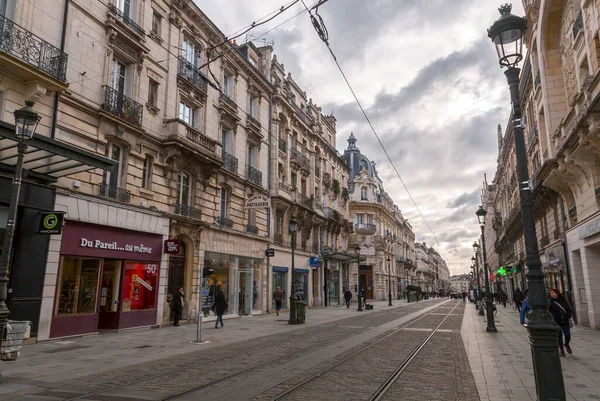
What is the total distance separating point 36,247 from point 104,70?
6920 mm

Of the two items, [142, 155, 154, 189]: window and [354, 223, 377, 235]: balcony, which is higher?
[354, 223, 377, 235]: balcony

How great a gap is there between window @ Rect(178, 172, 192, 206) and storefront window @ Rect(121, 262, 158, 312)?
3517 millimetres

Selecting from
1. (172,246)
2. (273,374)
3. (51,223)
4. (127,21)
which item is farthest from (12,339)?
(127,21)

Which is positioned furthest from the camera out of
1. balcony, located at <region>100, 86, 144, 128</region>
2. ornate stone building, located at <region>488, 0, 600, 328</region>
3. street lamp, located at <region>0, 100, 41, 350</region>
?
balcony, located at <region>100, 86, 144, 128</region>

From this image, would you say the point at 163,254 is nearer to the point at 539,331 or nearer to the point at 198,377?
the point at 198,377

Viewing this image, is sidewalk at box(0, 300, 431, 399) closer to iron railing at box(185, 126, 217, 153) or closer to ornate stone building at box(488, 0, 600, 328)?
iron railing at box(185, 126, 217, 153)

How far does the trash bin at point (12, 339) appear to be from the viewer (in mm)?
7824

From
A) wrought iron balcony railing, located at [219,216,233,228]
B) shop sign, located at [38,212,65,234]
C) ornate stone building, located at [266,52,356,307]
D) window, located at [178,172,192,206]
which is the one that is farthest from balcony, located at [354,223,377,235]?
shop sign, located at [38,212,65,234]

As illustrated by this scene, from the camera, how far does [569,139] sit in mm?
14734

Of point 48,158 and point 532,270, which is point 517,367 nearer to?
point 532,270

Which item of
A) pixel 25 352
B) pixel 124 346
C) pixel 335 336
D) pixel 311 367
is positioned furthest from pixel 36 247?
pixel 335 336

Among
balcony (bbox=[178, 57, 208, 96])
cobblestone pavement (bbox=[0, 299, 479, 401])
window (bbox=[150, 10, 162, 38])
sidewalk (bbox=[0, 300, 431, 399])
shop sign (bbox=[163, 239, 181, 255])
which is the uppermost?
window (bbox=[150, 10, 162, 38])

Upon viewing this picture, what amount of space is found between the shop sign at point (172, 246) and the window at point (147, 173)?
7.99 ft

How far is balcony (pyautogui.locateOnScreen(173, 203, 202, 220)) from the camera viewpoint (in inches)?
741
